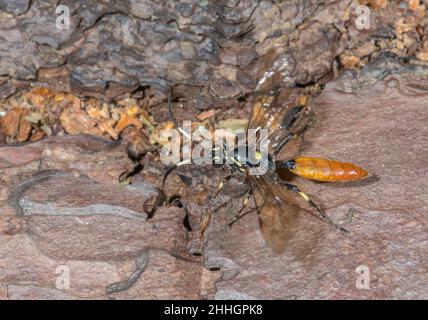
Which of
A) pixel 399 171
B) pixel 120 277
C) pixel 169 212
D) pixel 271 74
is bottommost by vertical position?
pixel 120 277

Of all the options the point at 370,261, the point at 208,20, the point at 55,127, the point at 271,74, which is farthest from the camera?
the point at 55,127

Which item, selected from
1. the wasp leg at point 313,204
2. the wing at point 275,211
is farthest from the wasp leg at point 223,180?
the wasp leg at point 313,204

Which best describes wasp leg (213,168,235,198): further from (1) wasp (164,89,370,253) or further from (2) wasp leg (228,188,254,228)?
(2) wasp leg (228,188,254,228)

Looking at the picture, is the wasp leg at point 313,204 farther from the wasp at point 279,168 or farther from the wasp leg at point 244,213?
the wasp leg at point 244,213

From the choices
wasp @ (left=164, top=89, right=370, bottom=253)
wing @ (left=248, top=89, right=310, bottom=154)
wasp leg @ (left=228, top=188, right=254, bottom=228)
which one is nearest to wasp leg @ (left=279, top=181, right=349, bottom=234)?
wasp @ (left=164, top=89, right=370, bottom=253)

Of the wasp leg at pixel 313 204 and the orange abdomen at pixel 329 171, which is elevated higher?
the orange abdomen at pixel 329 171

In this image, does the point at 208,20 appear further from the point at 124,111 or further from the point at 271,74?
the point at 124,111

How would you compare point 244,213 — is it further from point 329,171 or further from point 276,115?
point 276,115

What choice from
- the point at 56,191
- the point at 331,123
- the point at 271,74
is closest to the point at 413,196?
the point at 331,123
